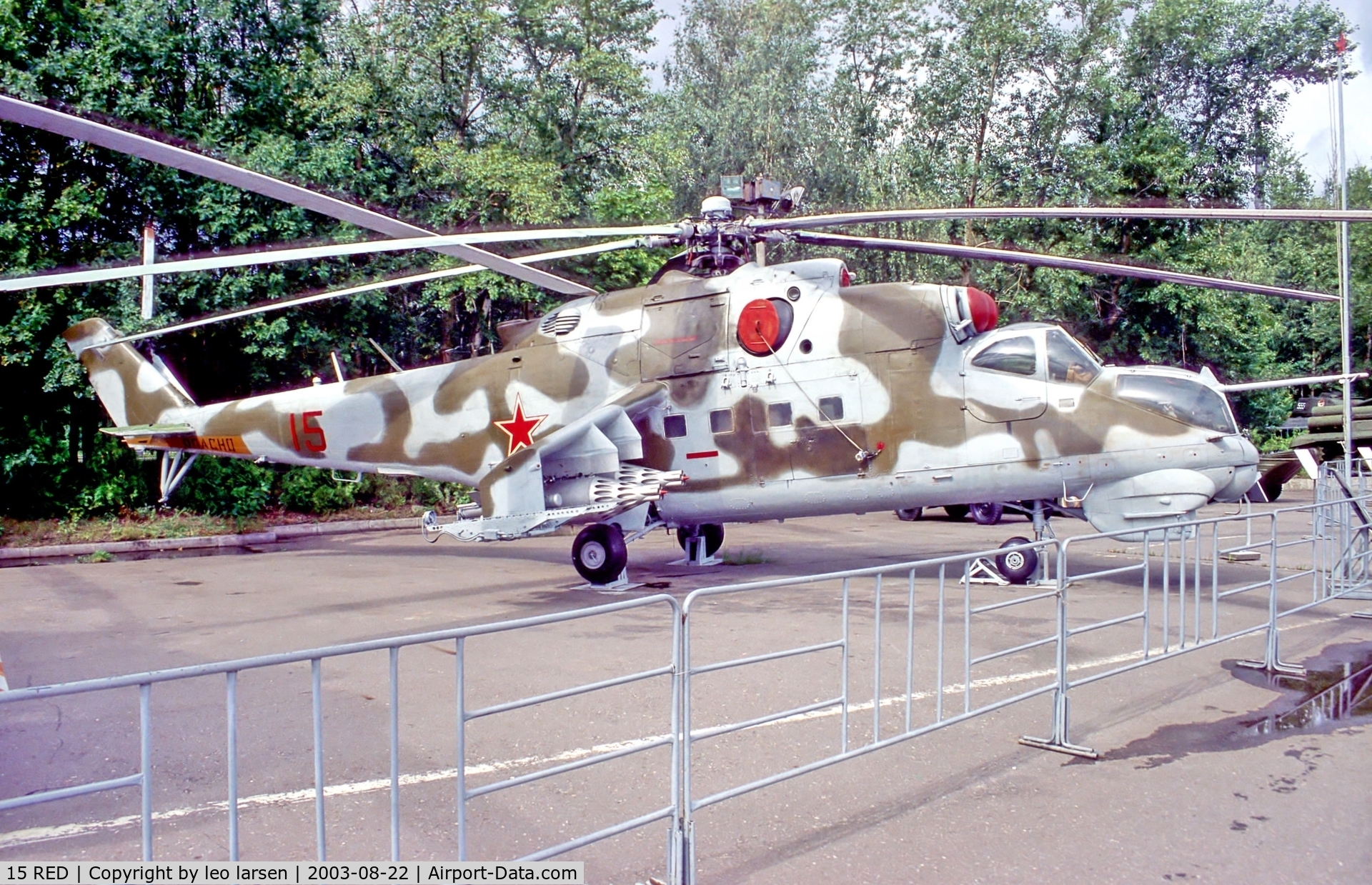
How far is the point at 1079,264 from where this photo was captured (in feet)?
30.5

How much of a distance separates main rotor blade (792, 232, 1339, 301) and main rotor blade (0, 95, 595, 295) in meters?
4.06

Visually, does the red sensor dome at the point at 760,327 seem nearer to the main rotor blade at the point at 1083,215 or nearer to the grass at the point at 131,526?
the main rotor blade at the point at 1083,215

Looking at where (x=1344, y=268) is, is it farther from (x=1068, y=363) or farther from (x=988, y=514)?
(x=1068, y=363)

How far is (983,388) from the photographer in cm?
1062

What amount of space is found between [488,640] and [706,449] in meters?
4.33

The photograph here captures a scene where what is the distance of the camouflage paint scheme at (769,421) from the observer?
406 inches

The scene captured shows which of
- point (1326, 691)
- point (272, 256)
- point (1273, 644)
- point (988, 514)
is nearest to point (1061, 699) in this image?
point (1326, 691)

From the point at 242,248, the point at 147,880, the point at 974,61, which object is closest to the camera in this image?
the point at 147,880

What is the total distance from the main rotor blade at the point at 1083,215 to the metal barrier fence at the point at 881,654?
2.15 metres

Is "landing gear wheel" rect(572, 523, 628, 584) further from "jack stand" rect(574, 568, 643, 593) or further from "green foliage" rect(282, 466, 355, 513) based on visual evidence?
"green foliage" rect(282, 466, 355, 513)

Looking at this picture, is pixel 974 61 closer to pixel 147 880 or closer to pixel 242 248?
pixel 242 248

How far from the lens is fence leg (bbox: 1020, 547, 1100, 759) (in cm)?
551

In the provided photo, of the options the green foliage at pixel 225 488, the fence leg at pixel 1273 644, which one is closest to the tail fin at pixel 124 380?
the green foliage at pixel 225 488

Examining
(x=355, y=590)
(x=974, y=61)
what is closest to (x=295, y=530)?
(x=355, y=590)
